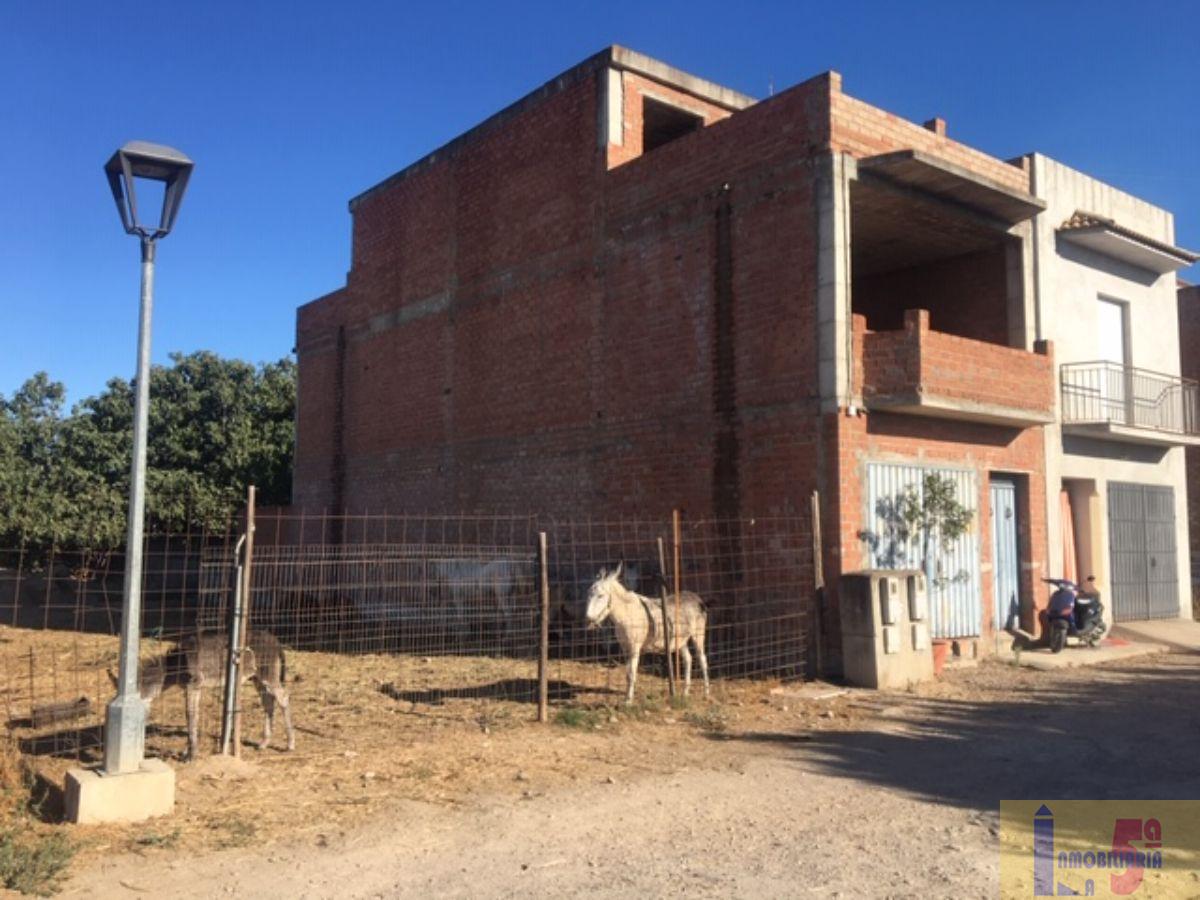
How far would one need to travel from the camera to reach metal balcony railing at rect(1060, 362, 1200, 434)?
16641mm

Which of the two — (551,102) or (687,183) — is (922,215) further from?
(551,102)

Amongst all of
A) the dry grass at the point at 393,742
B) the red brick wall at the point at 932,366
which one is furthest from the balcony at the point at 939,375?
the dry grass at the point at 393,742

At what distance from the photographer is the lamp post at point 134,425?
6.45 metres

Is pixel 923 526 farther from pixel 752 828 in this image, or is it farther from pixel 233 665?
pixel 233 665

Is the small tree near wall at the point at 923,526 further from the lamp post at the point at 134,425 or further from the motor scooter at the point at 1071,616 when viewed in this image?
the lamp post at the point at 134,425

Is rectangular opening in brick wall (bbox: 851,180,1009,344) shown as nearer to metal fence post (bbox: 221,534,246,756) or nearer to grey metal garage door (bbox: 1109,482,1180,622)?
grey metal garage door (bbox: 1109,482,1180,622)

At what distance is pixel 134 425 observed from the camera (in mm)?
6441

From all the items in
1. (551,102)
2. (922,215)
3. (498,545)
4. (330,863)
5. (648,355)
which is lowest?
(330,863)

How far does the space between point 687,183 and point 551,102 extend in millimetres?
4232

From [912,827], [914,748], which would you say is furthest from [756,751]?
[912,827]

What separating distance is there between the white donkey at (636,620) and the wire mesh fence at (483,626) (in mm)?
26

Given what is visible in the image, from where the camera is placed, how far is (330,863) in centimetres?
570

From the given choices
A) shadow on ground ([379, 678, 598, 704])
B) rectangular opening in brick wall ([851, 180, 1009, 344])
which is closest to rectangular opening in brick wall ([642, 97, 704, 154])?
rectangular opening in brick wall ([851, 180, 1009, 344])

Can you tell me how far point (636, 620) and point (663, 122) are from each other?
11.3 m
